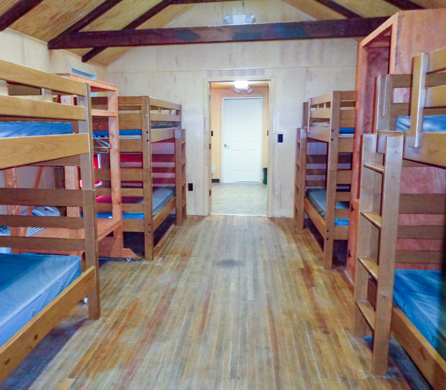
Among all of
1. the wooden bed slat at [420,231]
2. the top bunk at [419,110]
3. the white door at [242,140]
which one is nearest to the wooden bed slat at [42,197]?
the top bunk at [419,110]

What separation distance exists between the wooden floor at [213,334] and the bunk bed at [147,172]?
428mm

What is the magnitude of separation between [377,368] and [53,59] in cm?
422

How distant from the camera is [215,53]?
5.09m

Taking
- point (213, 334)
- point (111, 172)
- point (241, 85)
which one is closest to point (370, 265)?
point (213, 334)

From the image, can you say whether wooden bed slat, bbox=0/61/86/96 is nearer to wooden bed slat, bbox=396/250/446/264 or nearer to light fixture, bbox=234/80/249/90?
wooden bed slat, bbox=396/250/446/264

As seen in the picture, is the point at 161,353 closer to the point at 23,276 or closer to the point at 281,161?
the point at 23,276

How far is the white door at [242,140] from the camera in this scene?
8.05m

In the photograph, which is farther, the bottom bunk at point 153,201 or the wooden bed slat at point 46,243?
the bottom bunk at point 153,201

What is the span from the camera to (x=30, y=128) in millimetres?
1938

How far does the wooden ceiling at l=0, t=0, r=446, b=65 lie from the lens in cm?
340

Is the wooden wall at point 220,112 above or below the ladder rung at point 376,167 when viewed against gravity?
above

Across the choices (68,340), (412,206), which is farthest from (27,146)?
(412,206)

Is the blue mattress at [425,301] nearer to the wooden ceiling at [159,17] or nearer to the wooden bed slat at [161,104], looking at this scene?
the wooden ceiling at [159,17]

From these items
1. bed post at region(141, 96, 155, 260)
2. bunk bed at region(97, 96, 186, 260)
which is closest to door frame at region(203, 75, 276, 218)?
bunk bed at region(97, 96, 186, 260)
